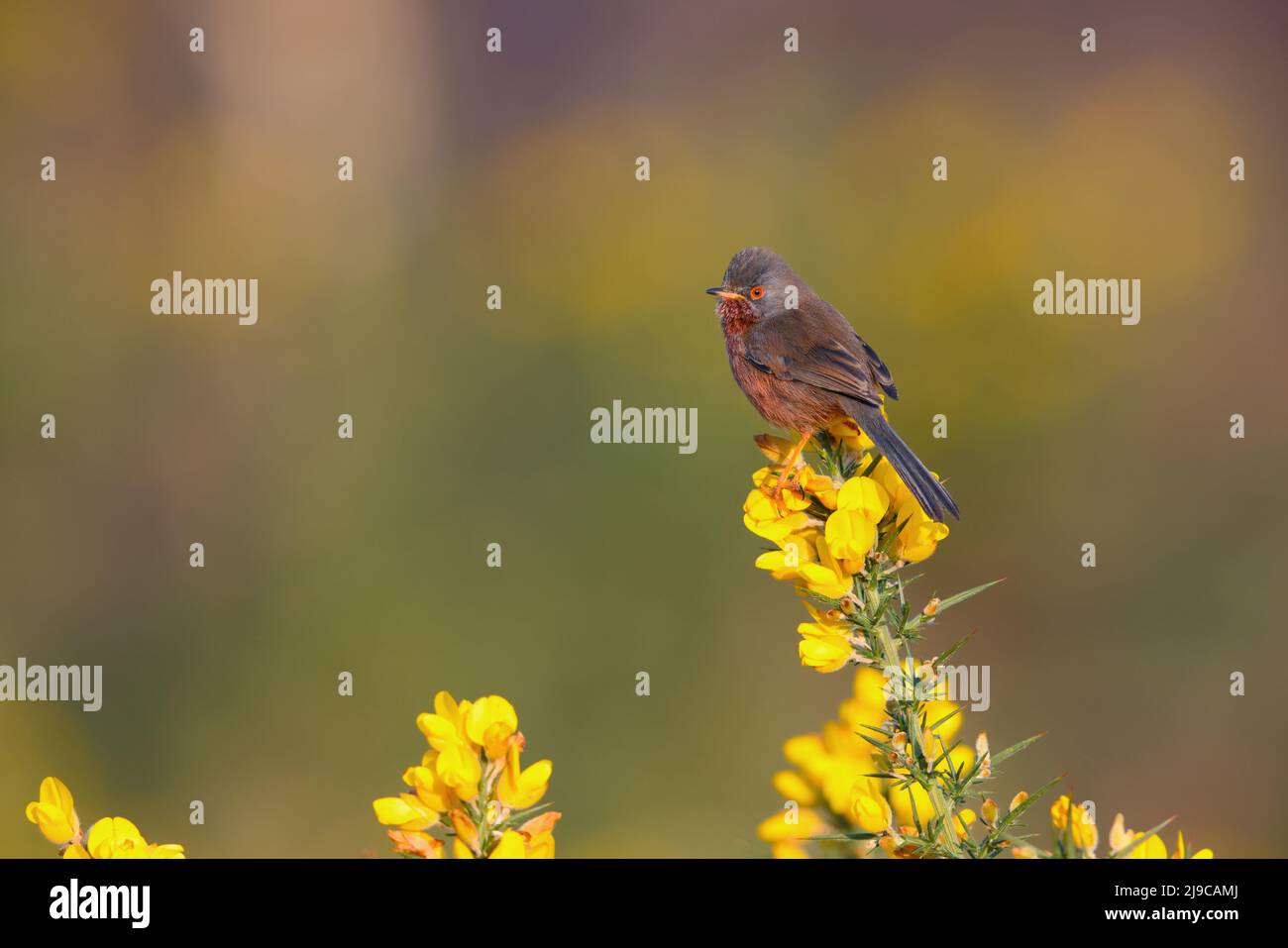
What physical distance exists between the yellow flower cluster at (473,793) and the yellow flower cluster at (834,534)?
0.43 meters

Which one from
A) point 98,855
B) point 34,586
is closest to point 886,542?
point 98,855

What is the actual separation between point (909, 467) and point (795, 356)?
1.11 m

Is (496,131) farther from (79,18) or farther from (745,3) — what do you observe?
(79,18)

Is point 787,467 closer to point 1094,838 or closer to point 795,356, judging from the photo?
point 1094,838

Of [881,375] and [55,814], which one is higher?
[881,375]

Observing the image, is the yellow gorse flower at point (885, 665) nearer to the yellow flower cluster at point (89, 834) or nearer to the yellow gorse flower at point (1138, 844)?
the yellow gorse flower at point (1138, 844)

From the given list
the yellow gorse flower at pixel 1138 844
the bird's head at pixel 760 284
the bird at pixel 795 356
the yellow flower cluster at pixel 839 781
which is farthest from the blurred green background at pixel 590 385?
the yellow gorse flower at pixel 1138 844

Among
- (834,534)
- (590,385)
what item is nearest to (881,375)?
(834,534)

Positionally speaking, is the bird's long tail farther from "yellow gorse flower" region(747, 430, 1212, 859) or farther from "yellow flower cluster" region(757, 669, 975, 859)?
"yellow flower cluster" region(757, 669, 975, 859)

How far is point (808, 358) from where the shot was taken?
3133 millimetres

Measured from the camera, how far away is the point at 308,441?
636cm

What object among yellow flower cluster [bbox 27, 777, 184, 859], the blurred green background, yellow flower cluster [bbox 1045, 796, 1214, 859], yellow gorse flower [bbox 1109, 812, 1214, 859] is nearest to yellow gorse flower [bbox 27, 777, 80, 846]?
yellow flower cluster [bbox 27, 777, 184, 859]

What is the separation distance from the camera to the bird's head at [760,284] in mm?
Answer: 3412

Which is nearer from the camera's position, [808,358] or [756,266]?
[808,358]
